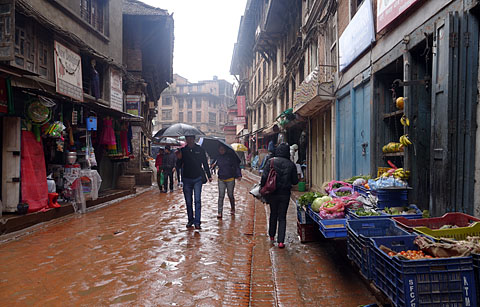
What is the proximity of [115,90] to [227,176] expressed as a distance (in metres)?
7.87

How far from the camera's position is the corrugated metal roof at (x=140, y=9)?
1694 centimetres

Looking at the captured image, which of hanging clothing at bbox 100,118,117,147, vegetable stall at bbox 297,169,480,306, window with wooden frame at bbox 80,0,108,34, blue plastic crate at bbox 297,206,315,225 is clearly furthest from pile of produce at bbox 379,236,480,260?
window with wooden frame at bbox 80,0,108,34

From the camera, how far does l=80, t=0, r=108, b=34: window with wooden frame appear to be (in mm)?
11816

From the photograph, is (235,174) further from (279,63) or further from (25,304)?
(279,63)

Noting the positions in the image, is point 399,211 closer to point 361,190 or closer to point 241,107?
point 361,190

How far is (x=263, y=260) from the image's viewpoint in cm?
533

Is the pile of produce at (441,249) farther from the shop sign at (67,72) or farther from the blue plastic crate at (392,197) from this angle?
the shop sign at (67,72)

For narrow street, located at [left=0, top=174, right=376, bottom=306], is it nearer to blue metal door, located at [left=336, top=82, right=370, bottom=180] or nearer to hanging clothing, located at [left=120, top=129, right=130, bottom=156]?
blue metal door, located at [left=336, top=82, right=370, bottom=180]

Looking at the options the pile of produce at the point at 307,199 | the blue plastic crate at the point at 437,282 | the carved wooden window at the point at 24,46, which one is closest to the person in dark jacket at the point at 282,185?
the pile of produce at the point at 307,199

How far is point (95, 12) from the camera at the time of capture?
1267 centimetres

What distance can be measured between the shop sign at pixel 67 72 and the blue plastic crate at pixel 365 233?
859 centimetres

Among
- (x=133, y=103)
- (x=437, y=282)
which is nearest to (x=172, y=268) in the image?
(x=437, y=282)

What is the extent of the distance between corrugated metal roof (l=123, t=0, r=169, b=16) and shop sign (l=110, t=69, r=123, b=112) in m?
4.40

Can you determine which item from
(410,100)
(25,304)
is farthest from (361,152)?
(25,304)
